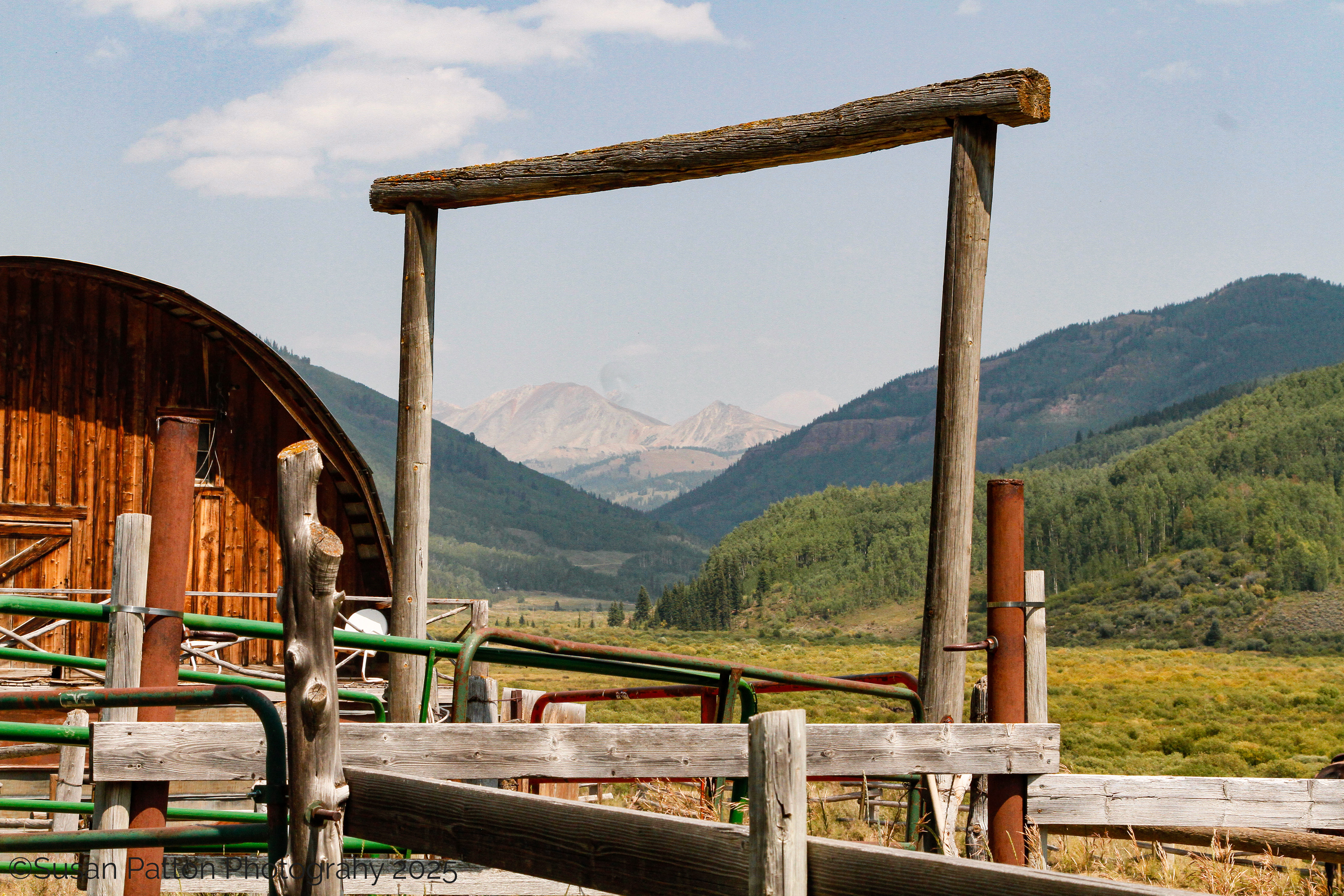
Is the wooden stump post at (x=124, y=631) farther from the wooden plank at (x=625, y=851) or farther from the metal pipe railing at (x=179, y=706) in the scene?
the wooden plank at (x=625, y=851)

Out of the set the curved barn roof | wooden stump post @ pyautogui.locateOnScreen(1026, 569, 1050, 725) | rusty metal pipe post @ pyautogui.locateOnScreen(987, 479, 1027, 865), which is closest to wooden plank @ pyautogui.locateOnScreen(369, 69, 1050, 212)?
rusty metal pipe post @ pyautogui.locateOnScreen(987, 479, 1027, 865)

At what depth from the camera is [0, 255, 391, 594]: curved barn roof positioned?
1631cm

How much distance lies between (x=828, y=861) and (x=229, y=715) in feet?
46.3

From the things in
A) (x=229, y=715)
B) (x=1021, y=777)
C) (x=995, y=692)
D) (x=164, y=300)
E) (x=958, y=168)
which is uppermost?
(x=164, y=300)

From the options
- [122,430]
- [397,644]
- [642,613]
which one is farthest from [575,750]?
[642,613]

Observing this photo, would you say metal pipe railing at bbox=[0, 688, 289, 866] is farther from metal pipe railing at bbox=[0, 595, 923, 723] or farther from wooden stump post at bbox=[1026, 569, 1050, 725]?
wooden stump post at bbox=[1026, 569, 1050, 725]

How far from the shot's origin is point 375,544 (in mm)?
18062

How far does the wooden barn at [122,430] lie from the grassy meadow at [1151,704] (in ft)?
20.2

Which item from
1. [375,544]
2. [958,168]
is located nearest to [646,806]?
[958,168]

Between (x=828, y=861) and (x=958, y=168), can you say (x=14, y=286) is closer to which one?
(x=958, y=168)

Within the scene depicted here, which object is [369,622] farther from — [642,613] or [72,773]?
[642,613]

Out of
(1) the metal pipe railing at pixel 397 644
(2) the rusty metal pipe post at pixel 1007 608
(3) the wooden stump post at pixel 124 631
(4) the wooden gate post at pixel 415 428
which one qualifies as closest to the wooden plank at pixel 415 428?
(4) the wooden gate post at pixel 415 428

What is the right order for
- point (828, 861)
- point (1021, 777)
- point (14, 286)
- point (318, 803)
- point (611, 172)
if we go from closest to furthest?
point (828, 861) → point (318, 803) → point (1021, 777) → point (611, 172) → point (14, 286)

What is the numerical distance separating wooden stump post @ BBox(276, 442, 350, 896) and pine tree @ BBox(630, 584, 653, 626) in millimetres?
139062
